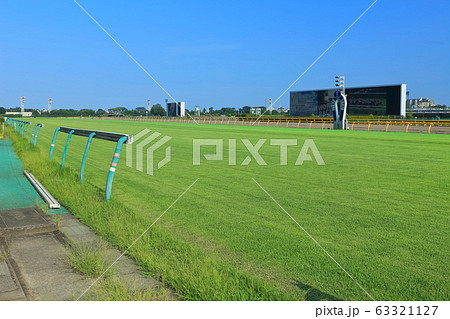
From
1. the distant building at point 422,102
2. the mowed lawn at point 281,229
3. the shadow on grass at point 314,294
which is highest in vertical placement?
the distant building at point 422,102

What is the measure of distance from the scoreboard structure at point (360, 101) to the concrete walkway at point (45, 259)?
65.4m

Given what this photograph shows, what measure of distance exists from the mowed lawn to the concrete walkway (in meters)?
0.16

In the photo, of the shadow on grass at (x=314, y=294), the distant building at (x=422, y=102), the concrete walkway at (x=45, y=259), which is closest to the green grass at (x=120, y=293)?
the concrete walkway at (x=45, y=259)

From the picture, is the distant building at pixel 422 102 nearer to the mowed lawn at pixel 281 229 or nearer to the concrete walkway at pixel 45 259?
the mowed lawn at pixel 281 229

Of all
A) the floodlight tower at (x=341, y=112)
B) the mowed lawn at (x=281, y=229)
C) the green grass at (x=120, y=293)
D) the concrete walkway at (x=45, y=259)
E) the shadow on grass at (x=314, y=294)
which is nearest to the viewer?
the green grass at (x=120, y=293)

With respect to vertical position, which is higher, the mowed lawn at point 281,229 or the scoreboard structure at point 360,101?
the scoreboard structure at point 360,101

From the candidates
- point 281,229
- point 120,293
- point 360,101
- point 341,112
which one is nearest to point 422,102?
point 360,101

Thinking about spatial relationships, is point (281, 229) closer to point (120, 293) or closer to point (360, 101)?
point (120, 293)

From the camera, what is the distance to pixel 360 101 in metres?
70.8

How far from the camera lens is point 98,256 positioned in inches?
158

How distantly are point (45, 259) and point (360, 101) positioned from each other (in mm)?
71453

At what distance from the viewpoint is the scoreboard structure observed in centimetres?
6475

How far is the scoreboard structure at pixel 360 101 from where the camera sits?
64.8 m

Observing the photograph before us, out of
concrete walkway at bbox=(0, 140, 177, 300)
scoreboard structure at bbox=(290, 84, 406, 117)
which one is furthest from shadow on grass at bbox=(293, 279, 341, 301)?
scoreboard structure at bbox=(290, 84, 406, 117)
